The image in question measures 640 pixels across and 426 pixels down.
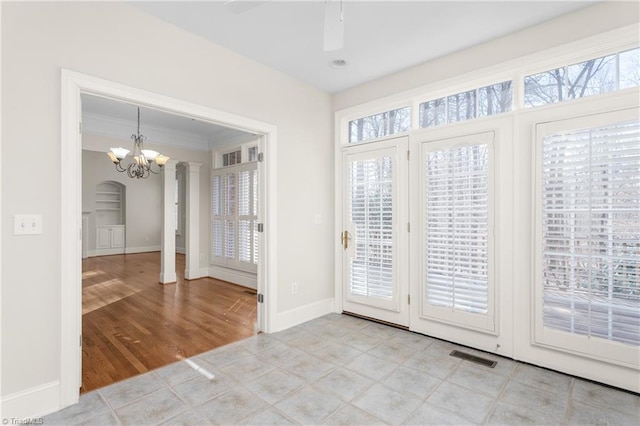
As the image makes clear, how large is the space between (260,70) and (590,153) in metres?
3.01

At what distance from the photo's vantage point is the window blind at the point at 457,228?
296 centimetres

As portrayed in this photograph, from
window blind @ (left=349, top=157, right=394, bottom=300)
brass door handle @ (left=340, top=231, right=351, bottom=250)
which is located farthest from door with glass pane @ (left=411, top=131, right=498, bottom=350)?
brass door handle @ (left=340, top=231, right=351, bottom=250)

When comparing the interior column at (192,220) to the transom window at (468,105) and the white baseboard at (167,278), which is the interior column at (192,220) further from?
the transom window at (468,105)

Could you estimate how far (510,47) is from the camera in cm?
282

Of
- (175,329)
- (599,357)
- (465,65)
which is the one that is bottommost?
(175,329)

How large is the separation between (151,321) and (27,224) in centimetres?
220

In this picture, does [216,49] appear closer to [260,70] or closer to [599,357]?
[260,70]

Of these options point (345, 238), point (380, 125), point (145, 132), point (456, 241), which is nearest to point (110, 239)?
point (145, 132)

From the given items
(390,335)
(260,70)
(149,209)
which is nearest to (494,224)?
(390,335)

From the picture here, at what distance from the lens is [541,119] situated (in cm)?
264

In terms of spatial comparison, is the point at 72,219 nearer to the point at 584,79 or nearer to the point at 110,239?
the point at 584,79

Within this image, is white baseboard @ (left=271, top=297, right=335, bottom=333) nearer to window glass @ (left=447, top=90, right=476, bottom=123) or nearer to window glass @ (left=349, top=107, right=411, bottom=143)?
window glass @ (left=349, top=107, right=411, bottom=143)

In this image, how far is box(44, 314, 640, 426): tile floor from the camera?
1991 mm

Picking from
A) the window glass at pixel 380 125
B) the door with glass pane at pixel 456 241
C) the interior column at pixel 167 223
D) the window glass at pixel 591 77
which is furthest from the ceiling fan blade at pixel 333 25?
the interior column at pixel 167 223
